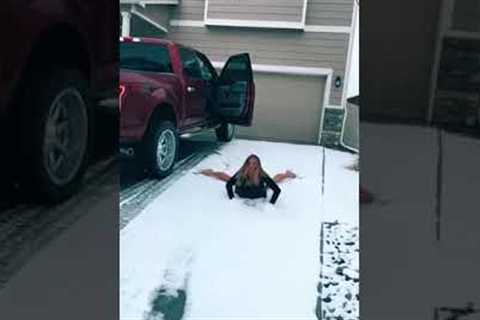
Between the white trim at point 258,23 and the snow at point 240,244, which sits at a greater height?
the white trim at point 258,23

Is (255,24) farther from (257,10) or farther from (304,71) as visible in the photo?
(304,71)

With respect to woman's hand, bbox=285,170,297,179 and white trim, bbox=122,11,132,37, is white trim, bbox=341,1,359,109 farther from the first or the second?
white trim, bbox=122,11,132,37

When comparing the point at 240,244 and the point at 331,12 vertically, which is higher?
the point at 331,12

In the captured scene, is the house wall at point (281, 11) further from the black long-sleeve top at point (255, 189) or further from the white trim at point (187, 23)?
the black long-sleeve top at point (255, 189)

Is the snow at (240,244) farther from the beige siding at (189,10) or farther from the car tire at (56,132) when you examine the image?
the beige siding at (189,10)

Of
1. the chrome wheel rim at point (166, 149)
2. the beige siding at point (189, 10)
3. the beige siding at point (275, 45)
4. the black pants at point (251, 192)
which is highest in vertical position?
the beige siding at point (189, 10)

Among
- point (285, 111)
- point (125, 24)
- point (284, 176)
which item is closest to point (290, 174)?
point (284, 176)

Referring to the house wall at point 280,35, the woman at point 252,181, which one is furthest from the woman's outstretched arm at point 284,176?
the house wall at point 280,35
